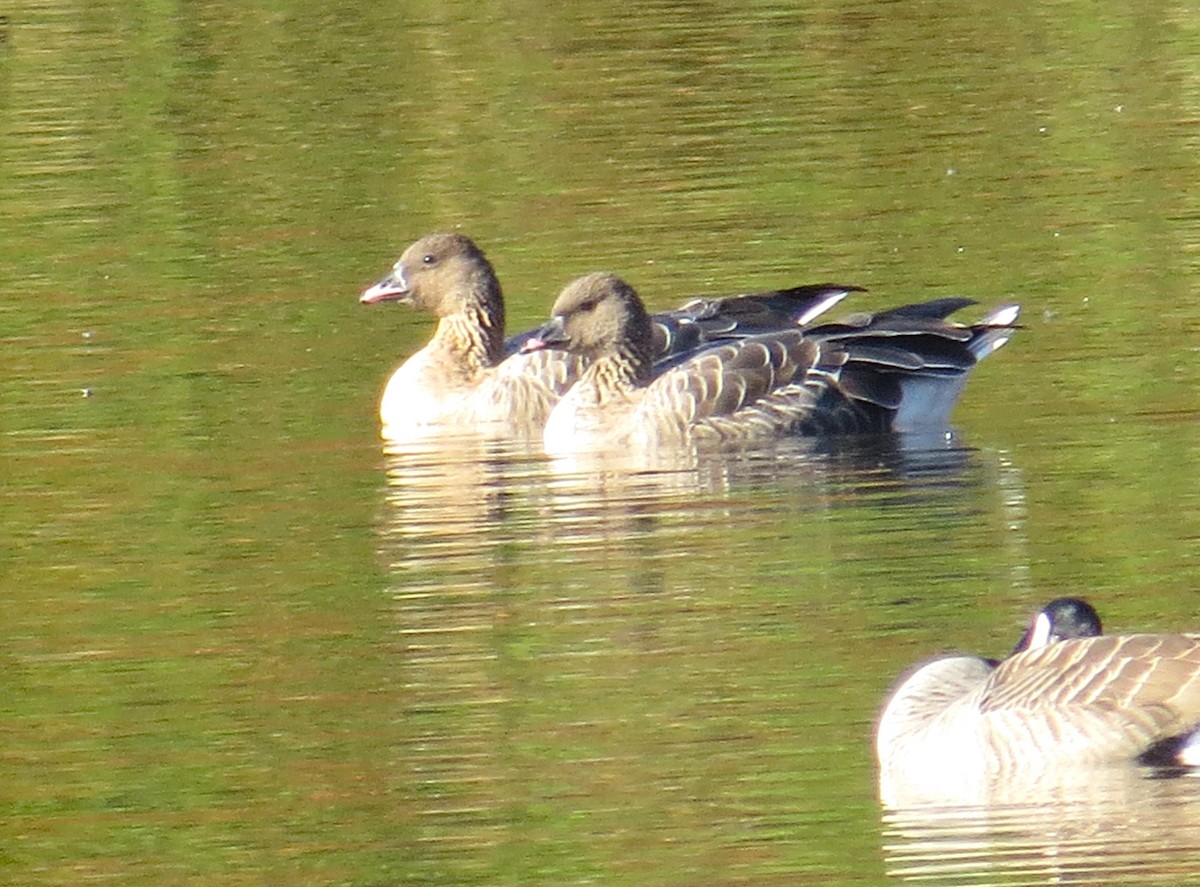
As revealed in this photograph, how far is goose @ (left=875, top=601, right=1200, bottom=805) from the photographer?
9.31 m

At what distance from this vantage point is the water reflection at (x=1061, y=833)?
8578 mm

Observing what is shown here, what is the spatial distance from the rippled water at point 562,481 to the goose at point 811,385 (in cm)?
29

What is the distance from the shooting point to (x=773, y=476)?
14562 millimetres

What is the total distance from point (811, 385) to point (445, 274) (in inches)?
140

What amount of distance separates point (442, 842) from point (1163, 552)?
158 inches

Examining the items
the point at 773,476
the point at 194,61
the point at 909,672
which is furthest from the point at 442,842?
the point at 194,61

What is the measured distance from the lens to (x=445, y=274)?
1822 centimetres

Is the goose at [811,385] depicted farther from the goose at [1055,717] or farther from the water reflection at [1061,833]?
the water reflection at [1061,833]

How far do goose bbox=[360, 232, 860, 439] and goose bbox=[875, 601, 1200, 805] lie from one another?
6.26 m

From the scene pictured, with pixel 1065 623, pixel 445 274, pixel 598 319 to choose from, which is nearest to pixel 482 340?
pixel 445 274

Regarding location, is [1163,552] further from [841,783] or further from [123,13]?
[123,13]

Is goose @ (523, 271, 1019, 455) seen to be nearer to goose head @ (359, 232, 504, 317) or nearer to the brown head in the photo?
the brown head

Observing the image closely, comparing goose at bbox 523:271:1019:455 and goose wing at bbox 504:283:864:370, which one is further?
goose wing at bbox 504:283:864:370

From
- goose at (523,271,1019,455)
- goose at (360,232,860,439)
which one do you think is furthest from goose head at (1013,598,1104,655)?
goose at (360,232,860,439)
